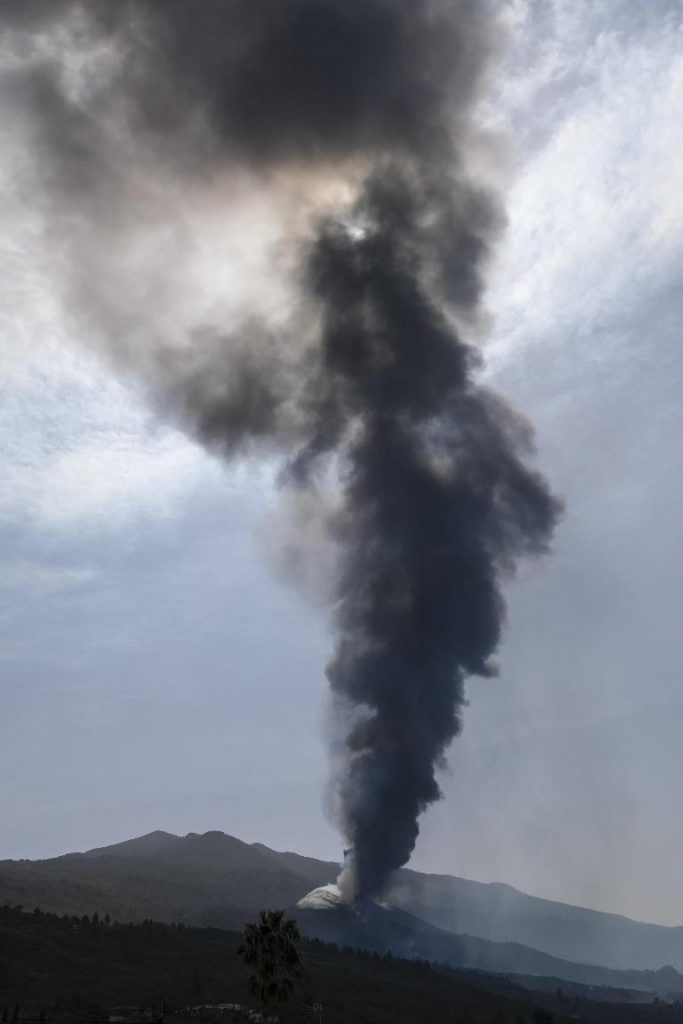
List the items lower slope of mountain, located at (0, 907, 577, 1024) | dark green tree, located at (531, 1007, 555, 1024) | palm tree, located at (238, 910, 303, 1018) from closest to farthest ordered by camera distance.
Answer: palm tree, located at (238, 910, 303, 1018) → lower slope of mountain, located at (0, 907, 577, 1024) → dark green tree, located at (531, 1007, 555, 1024)

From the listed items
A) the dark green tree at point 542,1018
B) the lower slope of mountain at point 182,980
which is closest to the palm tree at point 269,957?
the lower slope of mountain at point 182,980

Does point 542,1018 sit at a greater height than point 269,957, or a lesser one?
greater

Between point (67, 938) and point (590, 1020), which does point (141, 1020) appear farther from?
point (590, 1020)

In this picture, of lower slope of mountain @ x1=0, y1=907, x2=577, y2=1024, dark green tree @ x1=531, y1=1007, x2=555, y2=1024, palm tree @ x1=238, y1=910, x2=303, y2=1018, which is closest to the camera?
palm tree @ x1=238, y1=910, x2=303, y2=1018

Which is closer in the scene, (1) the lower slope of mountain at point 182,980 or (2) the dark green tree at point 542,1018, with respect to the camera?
(1) the lower slope of mountain at point 182,980


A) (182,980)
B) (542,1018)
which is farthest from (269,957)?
(542,1018)

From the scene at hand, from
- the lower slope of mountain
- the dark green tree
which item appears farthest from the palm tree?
the dark green tree

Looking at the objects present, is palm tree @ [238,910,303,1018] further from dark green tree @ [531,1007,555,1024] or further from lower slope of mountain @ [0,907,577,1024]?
dark green tree @ [531,1007,555,1024]

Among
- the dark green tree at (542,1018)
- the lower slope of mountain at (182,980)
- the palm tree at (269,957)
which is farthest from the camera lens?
the dark green tree at (542,1018)

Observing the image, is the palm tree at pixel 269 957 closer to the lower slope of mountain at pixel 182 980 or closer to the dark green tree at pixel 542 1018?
the lower slope of mountain at pixel 182 980

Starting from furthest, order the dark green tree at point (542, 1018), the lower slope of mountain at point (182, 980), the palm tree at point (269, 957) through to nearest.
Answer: the dark green tree at point (542, 1018) → the lower slope of mountain at point (182, 980) → the palm tree at point (269, 957)

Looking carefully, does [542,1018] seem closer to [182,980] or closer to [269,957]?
[182,980]

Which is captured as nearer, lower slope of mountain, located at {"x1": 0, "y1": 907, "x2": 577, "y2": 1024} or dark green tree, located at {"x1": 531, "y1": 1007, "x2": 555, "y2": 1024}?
lower slope of mountain, located at {"x1": 0, "y1": 907, "x2": 577, "y2": 1024}

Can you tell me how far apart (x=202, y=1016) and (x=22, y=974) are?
28704 millimetres
